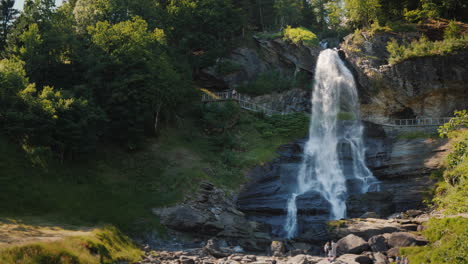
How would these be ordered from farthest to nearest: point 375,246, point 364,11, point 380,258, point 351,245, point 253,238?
1. point 364,11
2. point 253,238
3. point 351,245
4. point 375,246
5. point 380,258

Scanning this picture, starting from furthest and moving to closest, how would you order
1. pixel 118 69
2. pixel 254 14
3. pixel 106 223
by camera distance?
pixel 254 14
pixel 118 69
pixel 106 223

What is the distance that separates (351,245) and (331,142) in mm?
18076

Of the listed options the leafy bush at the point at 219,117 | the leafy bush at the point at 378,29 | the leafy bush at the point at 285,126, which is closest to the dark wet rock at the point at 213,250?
the leafy bush at the point at 219,117

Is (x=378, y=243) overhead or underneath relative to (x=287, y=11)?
underneath

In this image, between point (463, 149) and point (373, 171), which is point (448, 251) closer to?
point (463, 149)

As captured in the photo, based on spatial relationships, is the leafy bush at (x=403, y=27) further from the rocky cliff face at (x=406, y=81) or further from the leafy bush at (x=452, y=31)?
the leafy bush at (x=452, y=31)

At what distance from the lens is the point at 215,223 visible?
2886 cm

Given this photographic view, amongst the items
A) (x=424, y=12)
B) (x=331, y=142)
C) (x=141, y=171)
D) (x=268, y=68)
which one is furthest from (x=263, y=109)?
(x=424, y=12)

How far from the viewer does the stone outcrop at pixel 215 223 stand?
2789 cm

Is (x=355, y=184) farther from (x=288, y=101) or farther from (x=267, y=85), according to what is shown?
(x=267, y=85)

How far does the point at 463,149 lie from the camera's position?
21656mm

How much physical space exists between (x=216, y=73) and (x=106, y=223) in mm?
29866

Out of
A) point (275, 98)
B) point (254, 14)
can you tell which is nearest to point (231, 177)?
point (275, 98)

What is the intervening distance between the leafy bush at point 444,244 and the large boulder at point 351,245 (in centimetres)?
234
